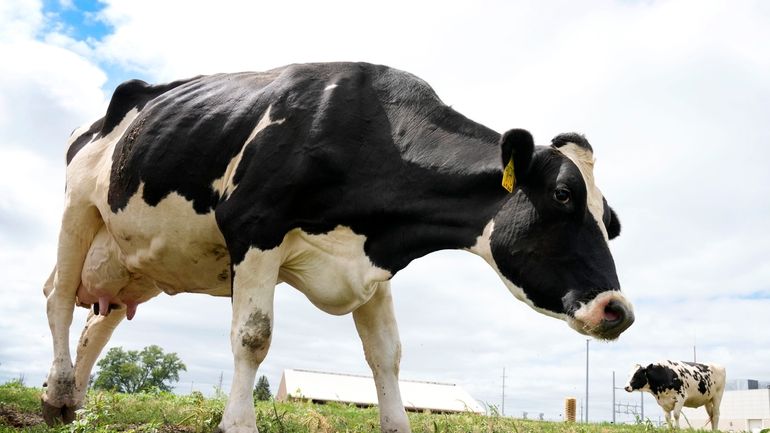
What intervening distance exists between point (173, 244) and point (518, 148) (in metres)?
2.96

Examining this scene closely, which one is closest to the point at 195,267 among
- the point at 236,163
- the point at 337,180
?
the point at 236,163

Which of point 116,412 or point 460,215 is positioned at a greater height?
point 460,215

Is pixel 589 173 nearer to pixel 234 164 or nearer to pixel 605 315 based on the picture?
pixel 605 315

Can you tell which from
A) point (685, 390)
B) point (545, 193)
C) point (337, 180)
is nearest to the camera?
point (545, 193)

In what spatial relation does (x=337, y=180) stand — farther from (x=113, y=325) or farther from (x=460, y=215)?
(x=113, y=325)

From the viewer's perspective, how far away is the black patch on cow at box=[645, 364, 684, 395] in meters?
20.9

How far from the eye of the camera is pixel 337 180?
17.7 feet

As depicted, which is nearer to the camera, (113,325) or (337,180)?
(337,180)

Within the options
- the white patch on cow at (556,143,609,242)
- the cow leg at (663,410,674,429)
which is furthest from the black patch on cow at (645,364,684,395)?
the white patch on cow at (556,143,609,242)

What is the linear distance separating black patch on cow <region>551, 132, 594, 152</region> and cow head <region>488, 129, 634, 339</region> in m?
0.26

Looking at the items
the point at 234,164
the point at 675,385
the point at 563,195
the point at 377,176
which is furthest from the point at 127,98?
the point at 675,385

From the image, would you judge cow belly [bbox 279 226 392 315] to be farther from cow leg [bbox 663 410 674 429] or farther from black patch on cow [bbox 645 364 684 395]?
black patch on cow [bbox 645 364 684 395]

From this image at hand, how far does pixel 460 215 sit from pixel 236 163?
1773 millimetres

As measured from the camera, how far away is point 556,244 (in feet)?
15.8
